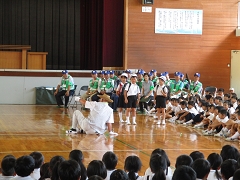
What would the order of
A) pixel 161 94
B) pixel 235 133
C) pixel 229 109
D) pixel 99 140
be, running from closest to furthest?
pixel 99 140 < pixel 235 133 < pixel 229 109 < pixel 161 94

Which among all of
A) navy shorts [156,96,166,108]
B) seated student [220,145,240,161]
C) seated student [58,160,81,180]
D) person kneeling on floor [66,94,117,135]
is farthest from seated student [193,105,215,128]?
seated student [58,160,81,180]

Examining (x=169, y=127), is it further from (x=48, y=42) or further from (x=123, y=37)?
(x=48, y=42)

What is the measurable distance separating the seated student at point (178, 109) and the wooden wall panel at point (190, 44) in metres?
6.02

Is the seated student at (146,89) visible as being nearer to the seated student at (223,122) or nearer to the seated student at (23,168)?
the seated student at (223,122)

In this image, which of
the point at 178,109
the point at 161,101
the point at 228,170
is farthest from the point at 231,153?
the point at 178,109

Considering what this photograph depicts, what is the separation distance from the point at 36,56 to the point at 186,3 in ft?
24.5

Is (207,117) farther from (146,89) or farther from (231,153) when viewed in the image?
(231,153)

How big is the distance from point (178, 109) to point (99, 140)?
5402 millimetres

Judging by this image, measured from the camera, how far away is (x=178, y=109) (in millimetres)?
16297

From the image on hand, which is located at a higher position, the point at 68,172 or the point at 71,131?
the point at 68,172

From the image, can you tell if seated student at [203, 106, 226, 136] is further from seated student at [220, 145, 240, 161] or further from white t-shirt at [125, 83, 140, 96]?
seated student at [220, 145, 240, 161]

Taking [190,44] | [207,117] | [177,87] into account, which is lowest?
[207,117]

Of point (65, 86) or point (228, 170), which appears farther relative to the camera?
point (65, 86)

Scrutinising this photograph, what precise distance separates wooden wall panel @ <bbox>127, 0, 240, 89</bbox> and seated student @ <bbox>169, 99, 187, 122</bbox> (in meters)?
6.02
